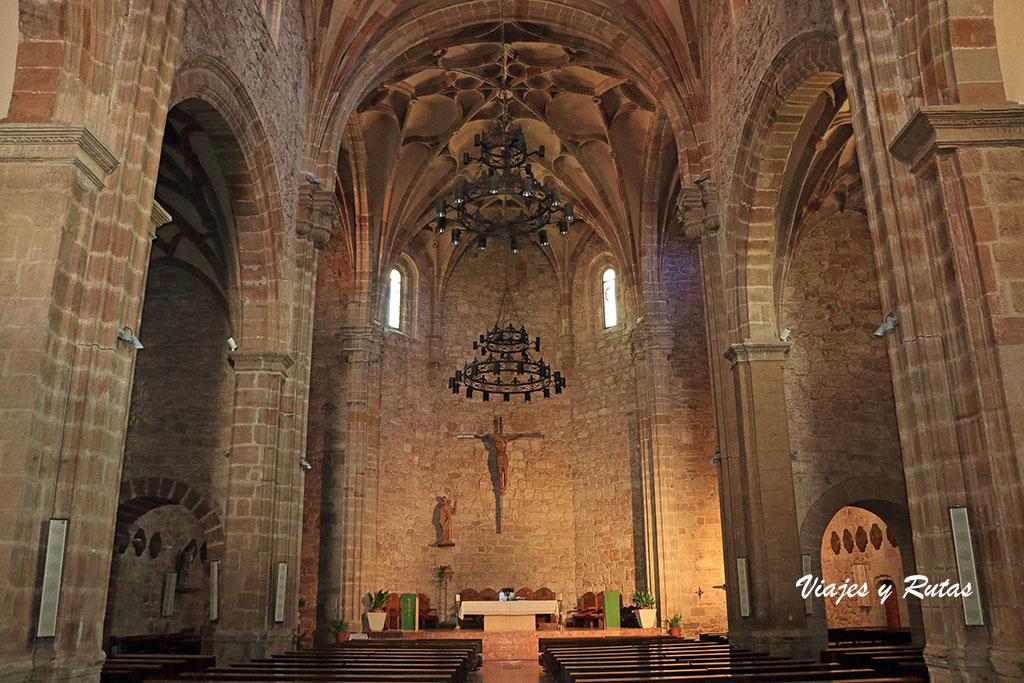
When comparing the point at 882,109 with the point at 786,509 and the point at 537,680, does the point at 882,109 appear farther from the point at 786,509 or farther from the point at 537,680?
the point at 537,680

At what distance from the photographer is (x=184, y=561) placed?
17109mm

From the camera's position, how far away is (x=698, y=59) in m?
14.6

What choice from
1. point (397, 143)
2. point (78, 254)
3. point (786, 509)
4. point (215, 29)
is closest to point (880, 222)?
point (786, 509)

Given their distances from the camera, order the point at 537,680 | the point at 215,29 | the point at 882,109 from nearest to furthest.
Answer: the point at 882,109
the point at 215,29
the point at 537,680

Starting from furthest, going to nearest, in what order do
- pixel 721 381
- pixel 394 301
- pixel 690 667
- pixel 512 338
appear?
1. pixel 394 301
2. pixel 512 338
3. pixel 721 381
4. pixel 690 667

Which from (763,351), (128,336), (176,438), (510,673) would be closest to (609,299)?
(763,351)

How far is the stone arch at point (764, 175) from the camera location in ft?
35.2

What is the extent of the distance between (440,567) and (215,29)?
1457cm

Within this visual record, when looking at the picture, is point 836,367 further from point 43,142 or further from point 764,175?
point 43,142

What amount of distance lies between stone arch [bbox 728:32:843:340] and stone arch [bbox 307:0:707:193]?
217 cm

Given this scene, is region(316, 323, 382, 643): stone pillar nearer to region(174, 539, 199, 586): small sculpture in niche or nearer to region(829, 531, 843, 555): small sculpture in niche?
region(174, 539, 199, 586): small sculpture in niche

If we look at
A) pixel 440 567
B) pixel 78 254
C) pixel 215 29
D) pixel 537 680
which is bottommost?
pixel 537 680

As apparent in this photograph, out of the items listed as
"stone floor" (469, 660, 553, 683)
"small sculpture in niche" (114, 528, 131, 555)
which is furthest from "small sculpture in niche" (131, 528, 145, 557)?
"stone floor" (469, 660, 553, 683)

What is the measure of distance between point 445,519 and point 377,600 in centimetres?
343
